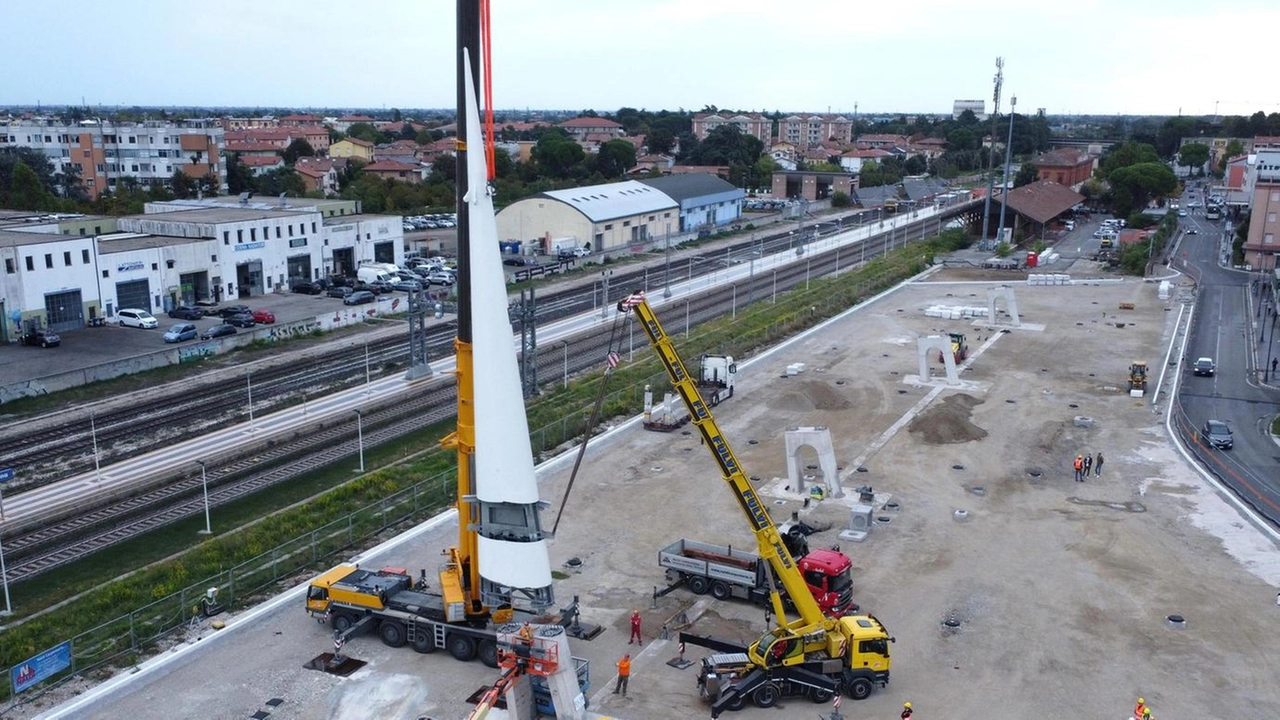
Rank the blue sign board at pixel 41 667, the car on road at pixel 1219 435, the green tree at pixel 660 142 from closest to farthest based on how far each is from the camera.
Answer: the blue sign board at pixel 41 667, the car on road at pixel 1219 435, the green tree at pixel 660 142

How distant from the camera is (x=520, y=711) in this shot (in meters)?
19.8

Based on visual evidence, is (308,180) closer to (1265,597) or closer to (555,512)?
(555,512)

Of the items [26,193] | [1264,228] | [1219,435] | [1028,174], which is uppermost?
Result: [1028,174]

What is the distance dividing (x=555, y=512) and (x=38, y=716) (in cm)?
1502

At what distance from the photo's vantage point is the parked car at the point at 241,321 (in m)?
57.3

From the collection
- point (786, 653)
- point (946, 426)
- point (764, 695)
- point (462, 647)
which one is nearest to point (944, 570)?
point (786, 653)

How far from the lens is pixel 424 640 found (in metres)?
23.0

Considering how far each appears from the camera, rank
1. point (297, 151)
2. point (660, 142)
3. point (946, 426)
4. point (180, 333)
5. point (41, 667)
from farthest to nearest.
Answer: point (660, 142)
point (297, 151)
point (180, 333)
point (946, 426)
point (41, 667)

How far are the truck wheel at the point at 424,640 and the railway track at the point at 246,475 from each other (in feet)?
38.8

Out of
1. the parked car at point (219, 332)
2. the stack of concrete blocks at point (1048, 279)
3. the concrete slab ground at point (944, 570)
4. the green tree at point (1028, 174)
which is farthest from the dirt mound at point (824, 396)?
the green tree at point (1028, 174)

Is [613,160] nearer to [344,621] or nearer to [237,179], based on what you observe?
[237,179]

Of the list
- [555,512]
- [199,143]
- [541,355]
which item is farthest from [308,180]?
[555,512]

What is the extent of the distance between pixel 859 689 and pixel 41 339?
4695cm

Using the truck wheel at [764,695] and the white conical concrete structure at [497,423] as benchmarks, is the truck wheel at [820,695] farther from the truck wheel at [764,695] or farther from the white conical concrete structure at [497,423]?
the white conical concrete structure at [497,423]
